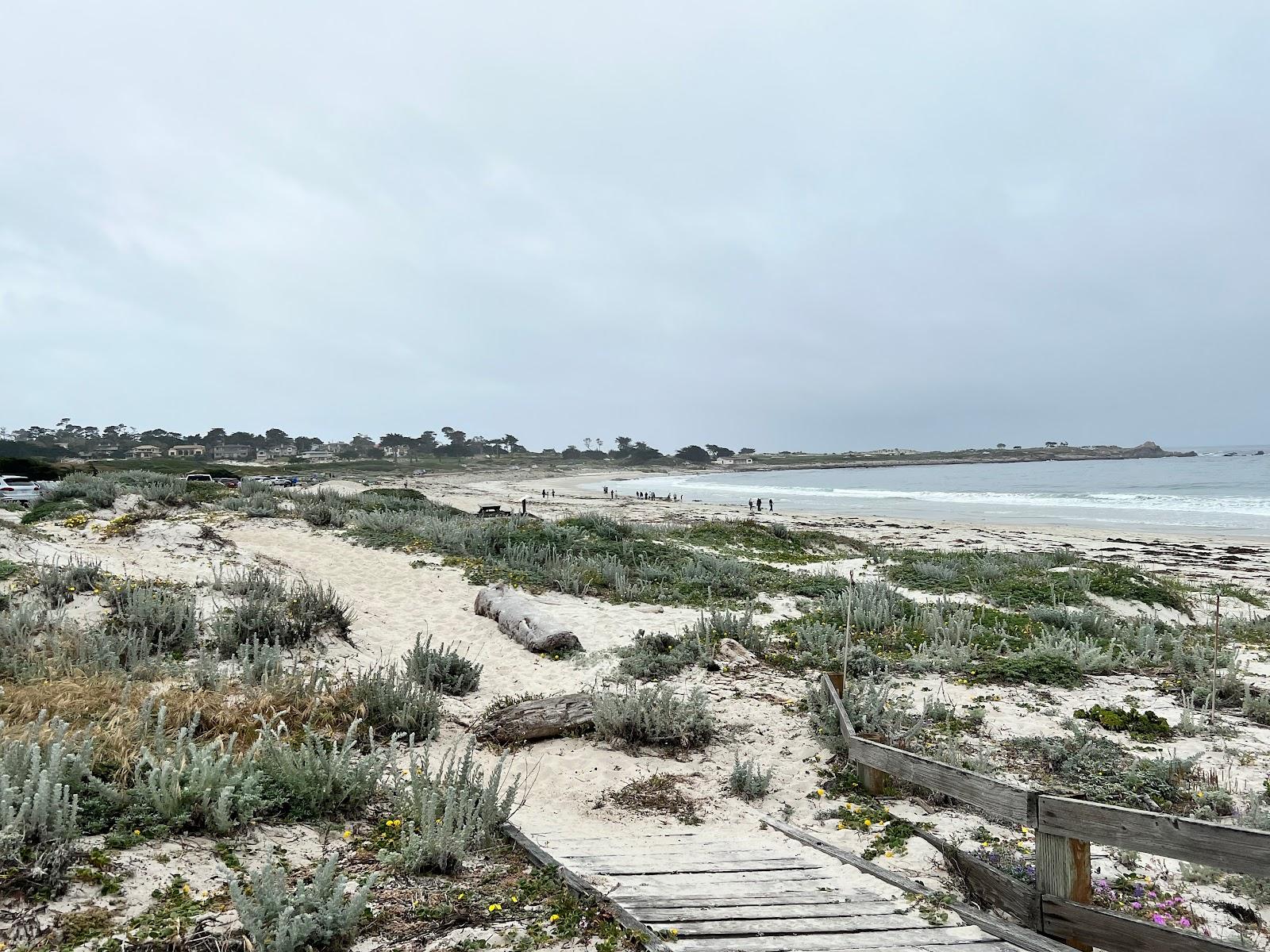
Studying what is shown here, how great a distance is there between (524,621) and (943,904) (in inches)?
270

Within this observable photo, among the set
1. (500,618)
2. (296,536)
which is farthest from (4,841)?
(296,536)

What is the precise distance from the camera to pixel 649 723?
598 cm

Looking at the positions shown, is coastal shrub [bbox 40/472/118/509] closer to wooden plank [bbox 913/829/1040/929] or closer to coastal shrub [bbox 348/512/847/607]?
coastal shrub [bbox 348/512/847/607]

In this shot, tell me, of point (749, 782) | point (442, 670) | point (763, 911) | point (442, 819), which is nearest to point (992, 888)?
point (763, 911)

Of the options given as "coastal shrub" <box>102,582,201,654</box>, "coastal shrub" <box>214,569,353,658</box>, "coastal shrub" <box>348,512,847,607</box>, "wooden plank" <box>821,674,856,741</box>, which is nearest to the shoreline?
"coastal shrub" <box>348,512,847,607</box>

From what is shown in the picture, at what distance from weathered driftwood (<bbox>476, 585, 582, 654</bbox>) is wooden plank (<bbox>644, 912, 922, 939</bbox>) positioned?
19.4 ft

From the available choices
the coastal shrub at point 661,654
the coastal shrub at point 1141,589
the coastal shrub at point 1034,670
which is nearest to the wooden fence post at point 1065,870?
the coastal shrub at point 661,654

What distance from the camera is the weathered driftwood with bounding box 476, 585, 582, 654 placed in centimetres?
879

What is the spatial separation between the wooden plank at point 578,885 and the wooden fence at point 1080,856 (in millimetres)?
1770

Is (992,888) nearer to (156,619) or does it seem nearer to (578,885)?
(578,885)

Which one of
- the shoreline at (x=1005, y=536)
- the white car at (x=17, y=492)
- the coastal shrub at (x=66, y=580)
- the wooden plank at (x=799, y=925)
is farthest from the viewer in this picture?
the white car at (x=17, y=492)

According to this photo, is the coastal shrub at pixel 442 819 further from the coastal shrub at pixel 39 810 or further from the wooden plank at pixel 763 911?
the coastal shrub at pixel 39 810

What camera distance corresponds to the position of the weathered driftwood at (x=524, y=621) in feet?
28.8

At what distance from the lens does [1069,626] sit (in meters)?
10.0
